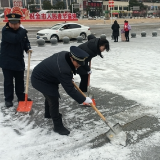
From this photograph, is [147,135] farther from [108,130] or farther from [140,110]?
[140,110]

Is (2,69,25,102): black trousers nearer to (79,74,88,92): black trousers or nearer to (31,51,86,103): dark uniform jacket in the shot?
(31,51,86,103): dark uniform jacket

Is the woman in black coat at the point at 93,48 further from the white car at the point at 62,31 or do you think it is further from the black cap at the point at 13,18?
the white car at the point at 62,31

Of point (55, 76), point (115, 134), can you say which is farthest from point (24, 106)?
point (115, 134)

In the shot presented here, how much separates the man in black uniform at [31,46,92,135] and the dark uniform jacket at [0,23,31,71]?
3.30ft

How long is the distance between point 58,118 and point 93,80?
2751 millimetres

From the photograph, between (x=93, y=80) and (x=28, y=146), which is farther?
(x=93, y=80)

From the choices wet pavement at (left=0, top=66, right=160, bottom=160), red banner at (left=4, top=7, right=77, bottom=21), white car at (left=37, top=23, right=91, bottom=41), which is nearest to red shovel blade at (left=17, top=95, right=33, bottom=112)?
wet pavement at (left=0, top=66, right=160, bottom=160)

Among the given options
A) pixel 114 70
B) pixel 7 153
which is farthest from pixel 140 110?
pixel 114 70

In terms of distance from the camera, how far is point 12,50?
3850mm

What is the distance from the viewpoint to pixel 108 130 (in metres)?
3.18

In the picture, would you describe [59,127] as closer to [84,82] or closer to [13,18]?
[84,82]

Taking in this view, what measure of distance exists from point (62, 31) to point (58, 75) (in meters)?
13.1

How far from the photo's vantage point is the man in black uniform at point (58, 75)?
2.64m

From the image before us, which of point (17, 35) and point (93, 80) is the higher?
point (17, 35)
